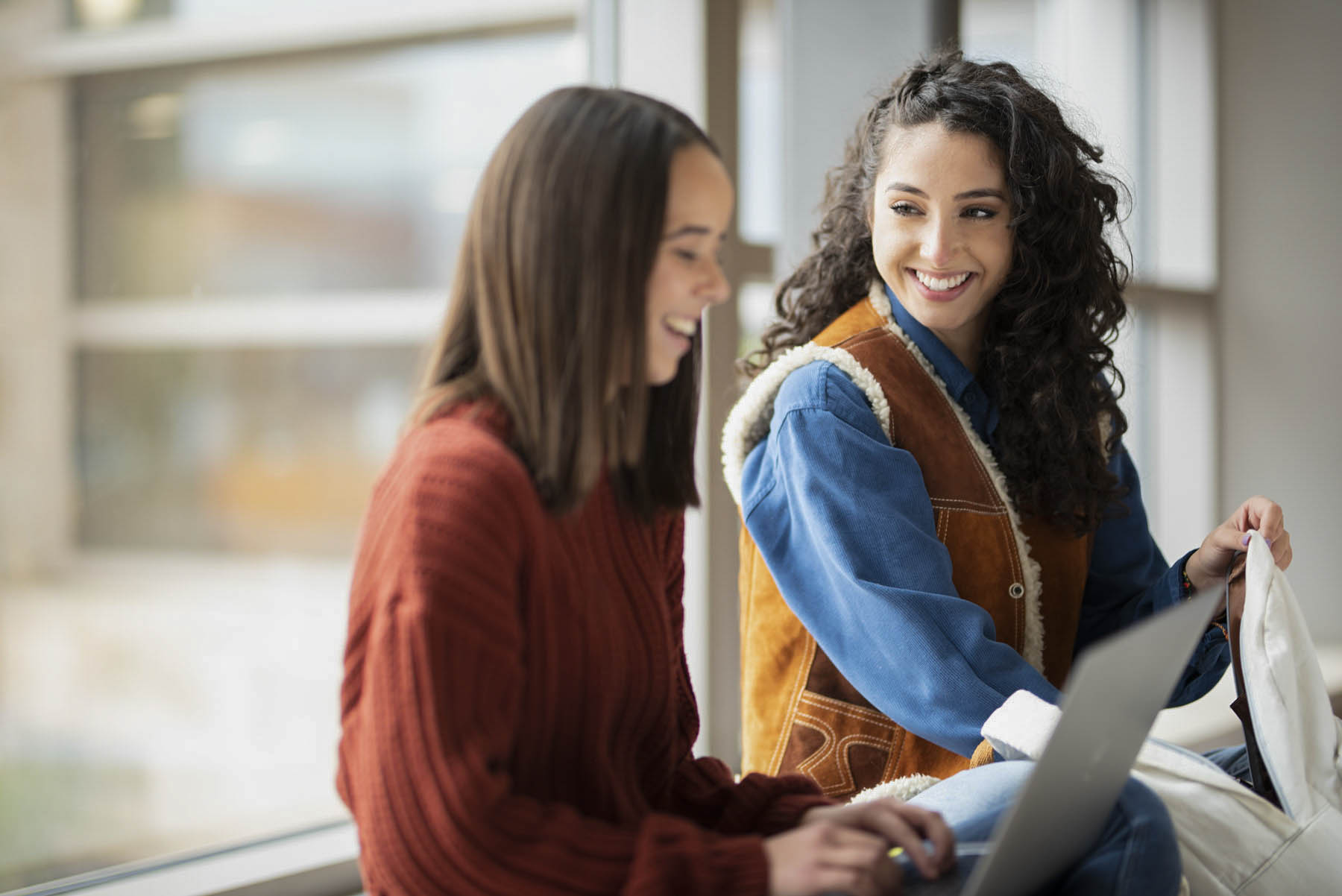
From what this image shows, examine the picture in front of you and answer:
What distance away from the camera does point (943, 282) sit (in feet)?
5.41

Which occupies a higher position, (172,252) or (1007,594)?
(172,252)

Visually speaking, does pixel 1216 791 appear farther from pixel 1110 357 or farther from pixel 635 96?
pixel 635 96

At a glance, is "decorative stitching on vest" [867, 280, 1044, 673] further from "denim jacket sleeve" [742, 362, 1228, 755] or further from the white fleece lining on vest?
"denim jacket sleeve" [742, 362, 1228, 755]

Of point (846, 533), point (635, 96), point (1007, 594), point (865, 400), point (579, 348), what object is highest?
point (635, 96)

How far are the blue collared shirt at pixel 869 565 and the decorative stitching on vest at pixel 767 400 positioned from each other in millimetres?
13

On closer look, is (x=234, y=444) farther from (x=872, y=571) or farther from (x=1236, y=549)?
(x=1236, y=549)

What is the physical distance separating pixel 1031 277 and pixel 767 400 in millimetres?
416

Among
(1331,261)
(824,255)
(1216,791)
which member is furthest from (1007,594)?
(1331,261)

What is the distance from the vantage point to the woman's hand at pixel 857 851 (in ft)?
3.08

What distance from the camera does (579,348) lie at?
1017 mm

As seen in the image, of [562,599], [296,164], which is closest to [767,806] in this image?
[562,599]

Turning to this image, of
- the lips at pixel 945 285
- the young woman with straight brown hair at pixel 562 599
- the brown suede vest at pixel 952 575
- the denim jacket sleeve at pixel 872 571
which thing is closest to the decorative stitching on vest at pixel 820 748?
the brown suede vest at pixel 952 575

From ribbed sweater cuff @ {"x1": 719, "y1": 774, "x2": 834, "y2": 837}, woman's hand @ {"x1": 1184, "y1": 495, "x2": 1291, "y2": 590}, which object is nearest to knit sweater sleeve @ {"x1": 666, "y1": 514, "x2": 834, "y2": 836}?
ribbed sweater cuff @ {"x1": 719, "y1": 774, "x2": 834, "y2": 837}

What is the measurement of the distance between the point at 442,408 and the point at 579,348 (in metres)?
0.13
